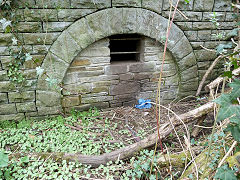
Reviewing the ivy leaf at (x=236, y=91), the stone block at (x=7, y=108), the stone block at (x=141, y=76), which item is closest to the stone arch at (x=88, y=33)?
the stone block at (x=7, y=108)

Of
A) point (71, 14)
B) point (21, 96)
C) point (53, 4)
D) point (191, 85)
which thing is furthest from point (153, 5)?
point (21, 96)

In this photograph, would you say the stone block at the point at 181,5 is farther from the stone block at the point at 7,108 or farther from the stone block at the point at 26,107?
the stone block at the point at 7,108

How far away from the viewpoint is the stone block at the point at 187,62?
3012 mm

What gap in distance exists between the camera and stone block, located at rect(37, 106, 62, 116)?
104 inches

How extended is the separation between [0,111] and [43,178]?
138 centimetres

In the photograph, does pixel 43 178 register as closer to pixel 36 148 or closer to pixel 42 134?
pixel 36 148

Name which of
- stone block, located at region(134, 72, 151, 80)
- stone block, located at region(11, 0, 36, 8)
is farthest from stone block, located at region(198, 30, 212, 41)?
stone block, located at region(11, 0, 36, 8)

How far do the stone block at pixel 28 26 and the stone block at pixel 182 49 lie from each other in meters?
2.09

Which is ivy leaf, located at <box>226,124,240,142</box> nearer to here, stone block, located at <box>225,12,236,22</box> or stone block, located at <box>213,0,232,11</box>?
stone block, located at <box>213,0,232,11</box>

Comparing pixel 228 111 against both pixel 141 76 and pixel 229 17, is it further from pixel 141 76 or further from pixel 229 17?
pixel 229 17

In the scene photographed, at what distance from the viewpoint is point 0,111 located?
2.56 metres

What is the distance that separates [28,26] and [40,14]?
0.23 meters

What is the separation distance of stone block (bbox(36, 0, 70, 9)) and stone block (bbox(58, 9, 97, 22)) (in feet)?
0.20

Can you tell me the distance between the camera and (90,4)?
2.38 m
